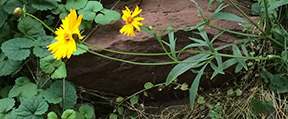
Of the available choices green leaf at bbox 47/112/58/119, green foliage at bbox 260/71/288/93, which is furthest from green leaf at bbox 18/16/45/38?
green foliage at bbox 260/71/288/93

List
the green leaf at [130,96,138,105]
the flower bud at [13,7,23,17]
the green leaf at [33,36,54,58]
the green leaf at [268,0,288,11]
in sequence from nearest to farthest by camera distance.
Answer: the flower bud at [13,7,23,17] < the green leaf at [268,0,288,11] < the green leaf at [33,36,54,58] < the green leaf at [130,96,138,105]

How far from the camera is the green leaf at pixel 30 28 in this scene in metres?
1.47

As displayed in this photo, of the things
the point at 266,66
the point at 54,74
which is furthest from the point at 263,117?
the point at 54,74

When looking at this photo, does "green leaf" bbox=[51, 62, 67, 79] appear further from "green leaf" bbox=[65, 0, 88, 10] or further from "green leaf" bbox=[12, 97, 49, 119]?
"green leaf" bbox=[65, 0, 88, 10]

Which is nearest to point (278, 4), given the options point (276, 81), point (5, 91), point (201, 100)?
point (276, 81)

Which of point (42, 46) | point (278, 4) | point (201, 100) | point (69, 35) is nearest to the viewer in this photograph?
point (69, 35)

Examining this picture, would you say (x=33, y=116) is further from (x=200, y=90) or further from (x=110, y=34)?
(x=200, y=90)

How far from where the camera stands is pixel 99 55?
1.36 m

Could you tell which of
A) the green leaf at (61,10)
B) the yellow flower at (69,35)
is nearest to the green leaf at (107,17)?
the green leaf at (61,10)

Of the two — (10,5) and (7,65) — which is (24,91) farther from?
(10,5)

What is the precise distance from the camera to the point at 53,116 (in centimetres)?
141

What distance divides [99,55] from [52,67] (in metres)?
0.23

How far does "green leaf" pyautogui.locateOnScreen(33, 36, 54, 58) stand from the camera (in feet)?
4.70

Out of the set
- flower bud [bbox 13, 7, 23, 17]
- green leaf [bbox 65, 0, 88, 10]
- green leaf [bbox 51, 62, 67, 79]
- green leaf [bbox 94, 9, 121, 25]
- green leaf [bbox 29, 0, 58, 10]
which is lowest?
green leaf [bbox 51, 62, 67, 79]
